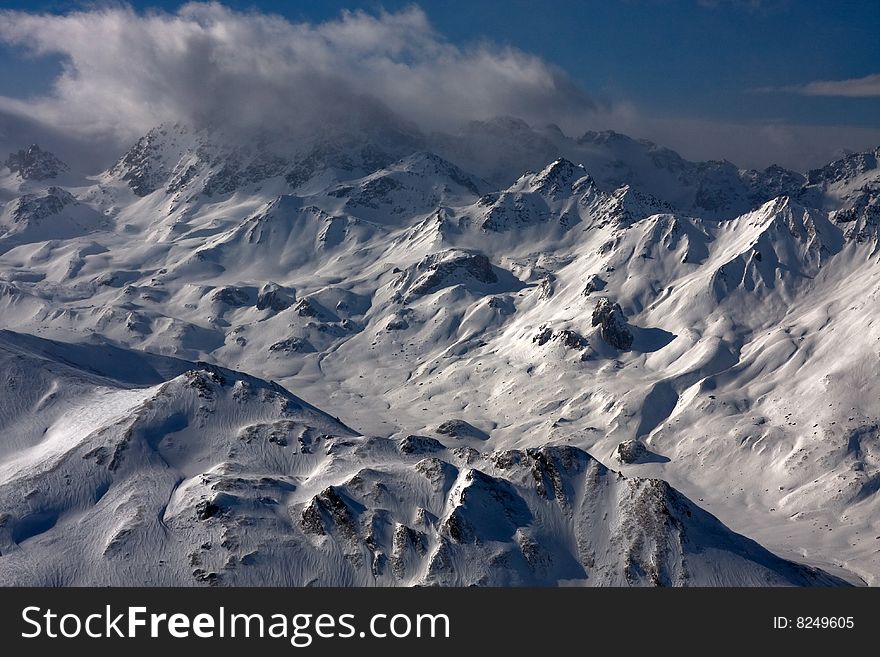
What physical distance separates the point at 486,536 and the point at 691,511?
142ft

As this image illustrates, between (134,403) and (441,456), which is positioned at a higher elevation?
(134,403)

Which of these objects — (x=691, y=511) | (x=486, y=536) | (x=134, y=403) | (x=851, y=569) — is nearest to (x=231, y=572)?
(x=486, y=536)

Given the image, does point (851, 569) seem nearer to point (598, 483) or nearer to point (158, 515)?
point (598, 483)

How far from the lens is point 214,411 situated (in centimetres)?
19612

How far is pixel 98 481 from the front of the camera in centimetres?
17162
